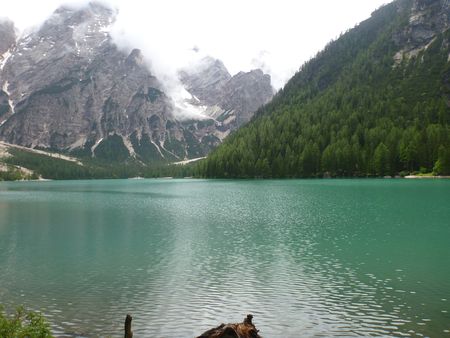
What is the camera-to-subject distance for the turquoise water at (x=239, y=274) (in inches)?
989

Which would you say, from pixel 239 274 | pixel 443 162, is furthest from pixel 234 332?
pixel 443 162

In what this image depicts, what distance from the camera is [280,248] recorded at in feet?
151

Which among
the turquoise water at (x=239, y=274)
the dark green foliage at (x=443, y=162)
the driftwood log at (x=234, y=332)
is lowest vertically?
the turquoise water at (x=239, y=274)

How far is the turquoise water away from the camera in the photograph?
25.1 m

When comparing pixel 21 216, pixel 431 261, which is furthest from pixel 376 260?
pixel 21 216

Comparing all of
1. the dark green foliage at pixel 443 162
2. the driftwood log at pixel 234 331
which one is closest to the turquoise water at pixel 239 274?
the driftwood log at pixel 234 331

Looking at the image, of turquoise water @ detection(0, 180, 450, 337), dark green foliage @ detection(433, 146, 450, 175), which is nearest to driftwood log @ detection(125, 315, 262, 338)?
turquoise water @ detection(0, 180, 450, 337)

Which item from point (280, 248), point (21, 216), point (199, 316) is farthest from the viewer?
point (21, 216)

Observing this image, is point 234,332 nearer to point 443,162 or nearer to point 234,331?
point 234,331

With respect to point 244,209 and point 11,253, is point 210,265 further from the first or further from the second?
point 244,209

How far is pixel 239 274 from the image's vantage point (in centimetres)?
3594

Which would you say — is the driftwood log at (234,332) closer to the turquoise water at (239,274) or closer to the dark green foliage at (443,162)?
the turquoise water at (239,274)

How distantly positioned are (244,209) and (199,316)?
60.1m

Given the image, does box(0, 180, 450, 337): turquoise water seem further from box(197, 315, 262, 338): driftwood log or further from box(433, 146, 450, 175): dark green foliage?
box(433, 146, 450, 175): dark green foliage
